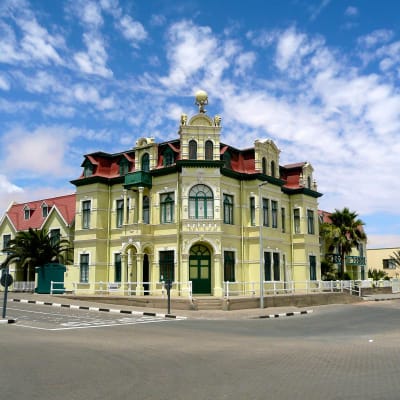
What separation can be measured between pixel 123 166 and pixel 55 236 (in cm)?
924

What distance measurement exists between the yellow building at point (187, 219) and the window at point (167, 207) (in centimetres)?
7

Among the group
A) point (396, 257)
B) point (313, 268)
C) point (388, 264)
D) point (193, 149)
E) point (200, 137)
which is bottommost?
point (313, 268)

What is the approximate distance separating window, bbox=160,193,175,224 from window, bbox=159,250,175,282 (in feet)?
6.80

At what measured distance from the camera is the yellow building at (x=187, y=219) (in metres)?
30.1

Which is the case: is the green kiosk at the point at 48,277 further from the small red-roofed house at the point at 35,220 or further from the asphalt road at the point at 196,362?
the asphalt road at the point at 196,362

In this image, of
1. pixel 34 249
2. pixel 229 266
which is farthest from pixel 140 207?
pixel 34 249

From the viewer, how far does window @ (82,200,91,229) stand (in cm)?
3469

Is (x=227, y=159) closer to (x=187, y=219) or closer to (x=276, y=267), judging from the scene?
(x=187, y=219)

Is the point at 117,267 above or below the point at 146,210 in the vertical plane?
below

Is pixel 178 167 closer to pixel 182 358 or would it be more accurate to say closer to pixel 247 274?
pixel 247 274

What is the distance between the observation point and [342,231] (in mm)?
45062

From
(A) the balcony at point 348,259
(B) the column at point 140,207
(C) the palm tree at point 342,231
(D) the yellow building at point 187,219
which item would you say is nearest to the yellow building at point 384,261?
(A) the balcony at point 348,259

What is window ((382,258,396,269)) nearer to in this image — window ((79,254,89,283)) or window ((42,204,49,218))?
window ((42,204,49,218))

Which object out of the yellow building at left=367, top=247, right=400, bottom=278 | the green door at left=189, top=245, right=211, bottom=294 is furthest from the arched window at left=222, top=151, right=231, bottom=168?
the yellow building at left=367, top=247, right=400, bottom=278
